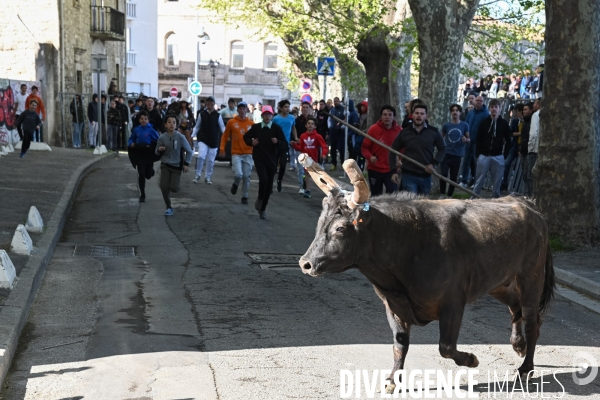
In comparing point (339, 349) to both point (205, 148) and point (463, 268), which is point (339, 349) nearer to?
point (463, 268)

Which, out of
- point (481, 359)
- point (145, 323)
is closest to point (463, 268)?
point (481, 359)

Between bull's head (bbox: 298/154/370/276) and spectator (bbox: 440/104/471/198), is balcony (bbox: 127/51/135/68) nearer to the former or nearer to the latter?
spectator (bbox: 440/104/471/198)

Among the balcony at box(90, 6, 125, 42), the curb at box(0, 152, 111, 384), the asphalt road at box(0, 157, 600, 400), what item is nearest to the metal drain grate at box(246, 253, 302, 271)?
the asphalt road at box(0, 157, 600, 400)

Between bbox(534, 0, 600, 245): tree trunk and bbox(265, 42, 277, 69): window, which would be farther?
bbox(265, 42, 277, 69): window

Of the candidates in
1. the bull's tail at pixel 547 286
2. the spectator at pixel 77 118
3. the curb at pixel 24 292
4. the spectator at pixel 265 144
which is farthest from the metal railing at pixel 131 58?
the bull's tail at pixel 547 286

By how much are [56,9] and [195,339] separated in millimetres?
31362

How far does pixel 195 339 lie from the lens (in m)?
7.61

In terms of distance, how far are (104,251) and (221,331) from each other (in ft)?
15.2

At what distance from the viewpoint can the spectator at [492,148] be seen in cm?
1619

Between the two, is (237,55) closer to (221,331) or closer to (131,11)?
(131,11)

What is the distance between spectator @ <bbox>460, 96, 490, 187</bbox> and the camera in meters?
19.0

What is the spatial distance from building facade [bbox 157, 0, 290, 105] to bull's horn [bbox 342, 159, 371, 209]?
6927 centimetres

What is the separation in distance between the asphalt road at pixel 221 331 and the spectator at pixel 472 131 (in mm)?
7140

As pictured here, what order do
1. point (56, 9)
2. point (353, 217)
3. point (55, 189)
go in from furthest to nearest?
point (56, 9), point (55, 189), point (353, 217)
